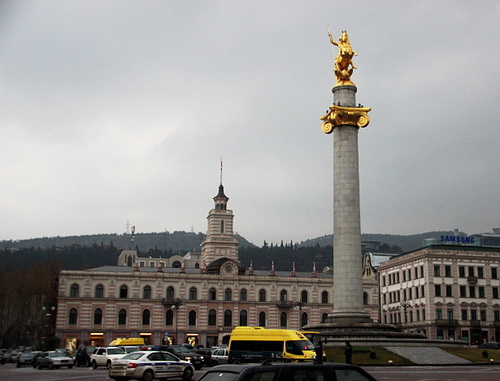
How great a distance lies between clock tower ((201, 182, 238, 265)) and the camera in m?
118

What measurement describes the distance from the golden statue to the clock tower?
6730cm

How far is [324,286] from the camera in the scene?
10112cm

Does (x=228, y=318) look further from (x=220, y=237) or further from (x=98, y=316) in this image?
(x=220, y=237)

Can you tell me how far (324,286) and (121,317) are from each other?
33.1 meters

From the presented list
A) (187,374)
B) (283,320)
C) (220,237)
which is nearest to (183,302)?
(283,320)

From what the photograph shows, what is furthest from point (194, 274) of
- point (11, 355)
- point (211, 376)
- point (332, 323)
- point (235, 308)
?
point (211, 376)

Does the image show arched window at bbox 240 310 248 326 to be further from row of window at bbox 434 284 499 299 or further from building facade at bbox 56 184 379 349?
row of window at bbox 434 284 499 299

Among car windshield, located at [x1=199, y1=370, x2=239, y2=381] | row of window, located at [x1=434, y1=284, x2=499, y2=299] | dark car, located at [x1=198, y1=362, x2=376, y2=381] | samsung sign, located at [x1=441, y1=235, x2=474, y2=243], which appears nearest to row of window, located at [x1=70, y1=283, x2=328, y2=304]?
row of window, located at [x1=434, y1=284, x2=499, y2=299]

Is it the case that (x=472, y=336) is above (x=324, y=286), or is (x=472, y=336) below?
below

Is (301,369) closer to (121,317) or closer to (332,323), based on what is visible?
(332,323)

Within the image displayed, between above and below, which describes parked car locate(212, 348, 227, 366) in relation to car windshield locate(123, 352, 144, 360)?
below

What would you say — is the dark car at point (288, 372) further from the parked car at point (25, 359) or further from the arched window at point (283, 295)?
the arched window at point (283, 295)

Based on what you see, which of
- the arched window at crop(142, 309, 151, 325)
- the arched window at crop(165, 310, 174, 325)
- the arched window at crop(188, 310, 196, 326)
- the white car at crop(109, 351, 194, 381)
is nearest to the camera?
the white car at crop(109, 351, 194, 381)

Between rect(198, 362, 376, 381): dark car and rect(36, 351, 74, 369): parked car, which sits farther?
rect(36, 351, 74, 369): parked car
